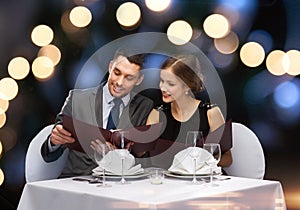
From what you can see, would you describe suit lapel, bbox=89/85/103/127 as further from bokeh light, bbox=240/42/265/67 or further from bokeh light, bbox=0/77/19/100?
bokeh light, bbox=240/42/265/67

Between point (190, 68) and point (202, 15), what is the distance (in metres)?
0.79

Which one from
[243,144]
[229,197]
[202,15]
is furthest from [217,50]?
[229,197]

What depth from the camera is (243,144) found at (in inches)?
81.2

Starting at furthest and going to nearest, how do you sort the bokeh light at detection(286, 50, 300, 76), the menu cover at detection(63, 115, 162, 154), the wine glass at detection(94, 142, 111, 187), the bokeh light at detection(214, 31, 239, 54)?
the bokeh light at detection(214, 31, 239, 54)
the bokeh light at detection(286, 50, 300, 76)
the menu cover at detection(63, 115, 162, 154)
the wine glass at detection(94, 142, 111, 187)

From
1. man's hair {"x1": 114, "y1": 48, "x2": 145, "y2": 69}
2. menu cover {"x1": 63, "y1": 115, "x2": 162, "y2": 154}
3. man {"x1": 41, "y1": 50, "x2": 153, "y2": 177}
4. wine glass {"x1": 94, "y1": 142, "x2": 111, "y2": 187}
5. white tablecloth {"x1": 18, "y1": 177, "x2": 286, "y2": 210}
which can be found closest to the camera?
white tablecloth {"x1": 18, "y1": 177, "x2": 286, "y2": 210}

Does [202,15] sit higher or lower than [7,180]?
higher

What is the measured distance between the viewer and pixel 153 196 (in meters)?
1.39

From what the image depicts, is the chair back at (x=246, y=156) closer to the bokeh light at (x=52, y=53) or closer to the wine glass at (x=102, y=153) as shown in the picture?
the wine glass at (x=102, y=153)

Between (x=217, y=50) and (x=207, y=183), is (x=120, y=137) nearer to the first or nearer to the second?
(x=207, y=183)

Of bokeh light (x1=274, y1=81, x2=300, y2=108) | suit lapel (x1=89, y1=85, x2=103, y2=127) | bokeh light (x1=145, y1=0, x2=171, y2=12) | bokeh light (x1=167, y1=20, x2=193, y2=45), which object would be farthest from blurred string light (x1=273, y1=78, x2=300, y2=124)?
suit lapel (x1=89, y1=85, x2=103, y2=127)

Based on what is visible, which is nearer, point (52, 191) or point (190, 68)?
point (52, 191)

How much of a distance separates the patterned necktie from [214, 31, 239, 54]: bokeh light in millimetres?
973

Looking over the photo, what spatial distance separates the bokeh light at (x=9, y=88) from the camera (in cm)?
288

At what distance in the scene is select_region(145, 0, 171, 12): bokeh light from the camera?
9.52ft
